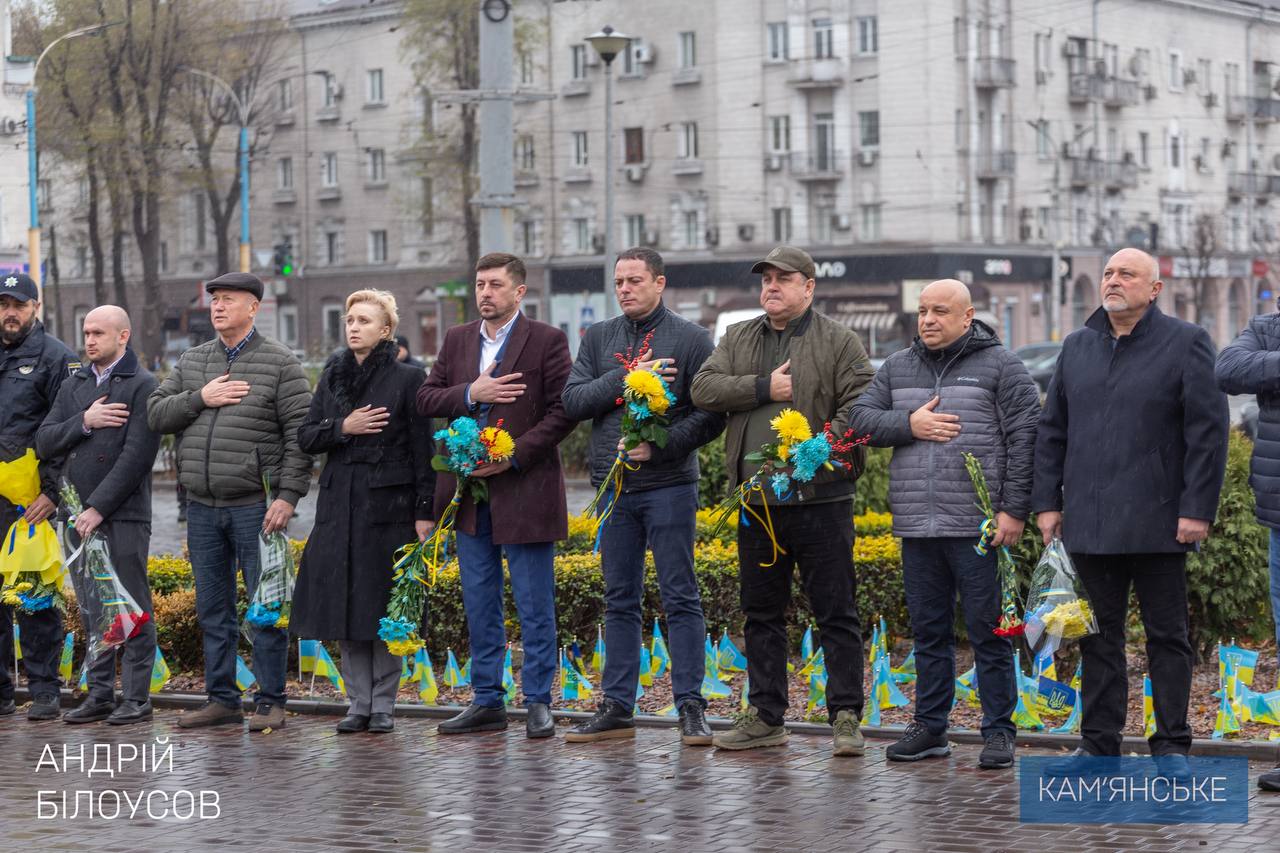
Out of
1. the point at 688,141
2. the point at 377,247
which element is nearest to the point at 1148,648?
the point at 688,141

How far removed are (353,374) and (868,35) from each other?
51800 mm

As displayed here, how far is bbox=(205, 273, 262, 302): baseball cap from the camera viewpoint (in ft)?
31.6

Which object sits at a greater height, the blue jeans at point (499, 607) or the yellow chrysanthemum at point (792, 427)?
the yellow chrysanthemum at point (792, 427)

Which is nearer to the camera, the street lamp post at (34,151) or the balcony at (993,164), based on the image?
the street lamp post at (34,151)

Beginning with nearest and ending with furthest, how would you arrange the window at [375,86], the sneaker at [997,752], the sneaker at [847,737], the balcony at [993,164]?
the sneaker at [997,752] < the sneaker at [847,737] < the balcony at [993,164] < the window at [375,86]

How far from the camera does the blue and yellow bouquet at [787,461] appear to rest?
326 inches

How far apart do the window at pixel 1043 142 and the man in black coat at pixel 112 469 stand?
2174 inches

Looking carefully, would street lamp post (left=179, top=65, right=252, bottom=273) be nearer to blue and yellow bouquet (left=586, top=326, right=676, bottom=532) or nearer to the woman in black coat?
the woman in black coat

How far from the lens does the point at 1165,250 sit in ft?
224

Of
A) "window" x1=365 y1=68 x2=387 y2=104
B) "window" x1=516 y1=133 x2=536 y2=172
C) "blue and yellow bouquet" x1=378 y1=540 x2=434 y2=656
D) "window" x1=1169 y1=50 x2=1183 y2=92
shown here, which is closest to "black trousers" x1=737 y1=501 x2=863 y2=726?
"blue and yellow bouquet" x1=378 y1=540 x2=434 y2=656

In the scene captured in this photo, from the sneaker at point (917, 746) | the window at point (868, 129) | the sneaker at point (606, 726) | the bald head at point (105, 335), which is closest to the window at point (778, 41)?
the window at point (868, 129)

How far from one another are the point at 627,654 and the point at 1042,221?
2209 inches

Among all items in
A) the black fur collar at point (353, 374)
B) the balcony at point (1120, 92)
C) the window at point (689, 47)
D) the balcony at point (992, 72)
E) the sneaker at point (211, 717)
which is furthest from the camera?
the balcony at point (1120, 92)

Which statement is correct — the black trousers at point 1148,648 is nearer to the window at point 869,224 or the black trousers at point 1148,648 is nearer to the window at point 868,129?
the window at point 868,129
